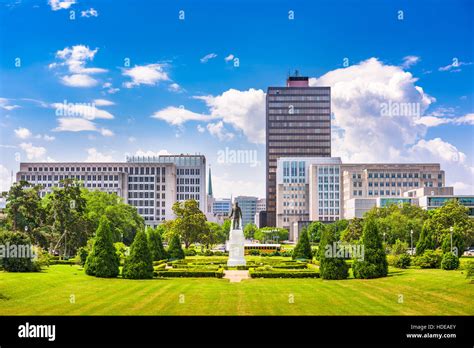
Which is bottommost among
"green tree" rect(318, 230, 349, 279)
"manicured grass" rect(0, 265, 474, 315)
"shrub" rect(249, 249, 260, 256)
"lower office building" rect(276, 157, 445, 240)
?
"shrub" rect(249, 249, 260, 256)

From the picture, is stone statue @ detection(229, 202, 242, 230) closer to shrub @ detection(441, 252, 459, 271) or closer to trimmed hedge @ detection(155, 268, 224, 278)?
trimmed hedge @ detection(155, 268, 224, 278)

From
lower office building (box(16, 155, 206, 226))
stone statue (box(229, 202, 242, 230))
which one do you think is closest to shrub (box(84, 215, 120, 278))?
stone statue (box(229, 202, 242, 230))

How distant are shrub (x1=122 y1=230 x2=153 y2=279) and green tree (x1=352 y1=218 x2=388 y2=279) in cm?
1814

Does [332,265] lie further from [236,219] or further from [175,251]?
[175,251]

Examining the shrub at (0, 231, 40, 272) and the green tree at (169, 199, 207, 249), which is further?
the green tree at (169, 199, 207, 249)

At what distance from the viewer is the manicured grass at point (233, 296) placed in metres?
31.0

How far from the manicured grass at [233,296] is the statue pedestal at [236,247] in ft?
56.9

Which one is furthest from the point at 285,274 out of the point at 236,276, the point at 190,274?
the point at 190,274

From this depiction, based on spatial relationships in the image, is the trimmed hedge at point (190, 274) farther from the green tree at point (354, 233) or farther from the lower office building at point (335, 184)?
the lower office building at point (335, 184)

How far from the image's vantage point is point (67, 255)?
75.8 metres

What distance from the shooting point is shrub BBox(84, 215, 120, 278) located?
4734 cm

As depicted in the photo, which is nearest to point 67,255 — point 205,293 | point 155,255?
point 155,255
